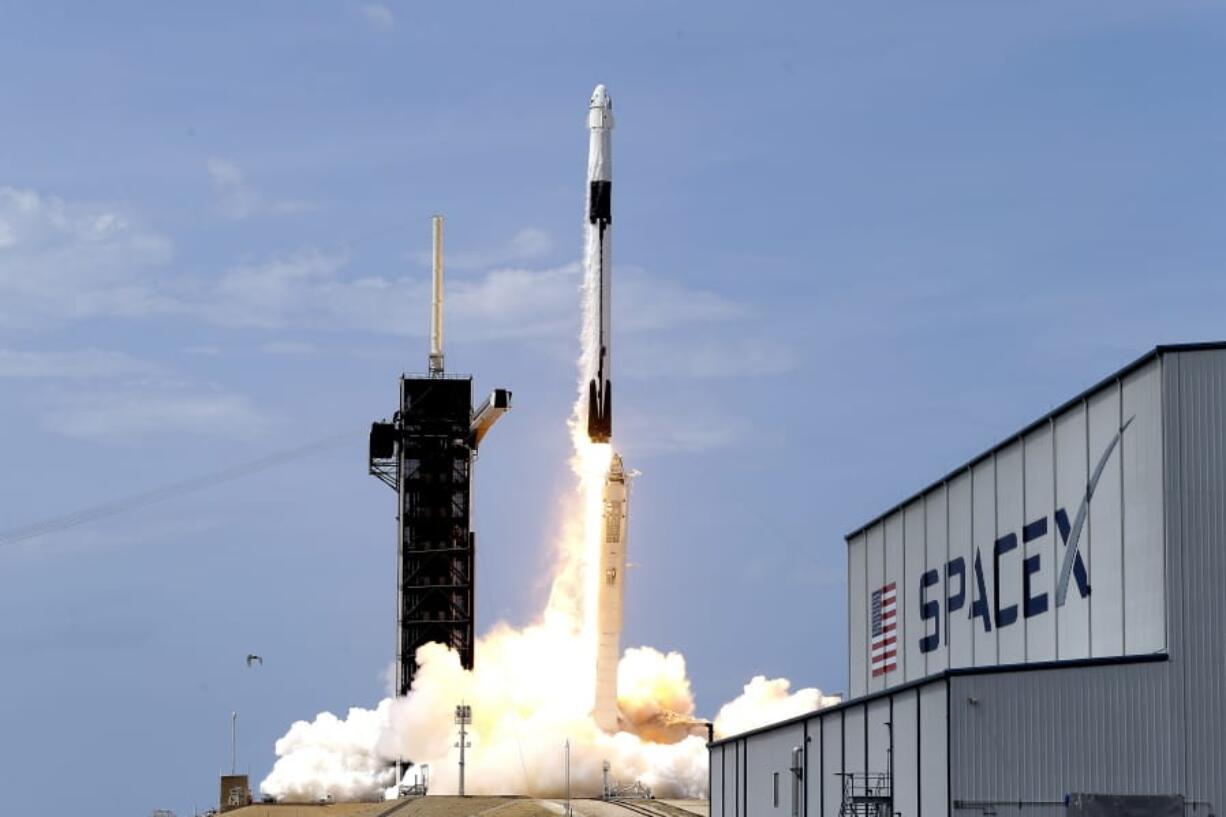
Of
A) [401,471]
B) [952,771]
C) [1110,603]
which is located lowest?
[952,771]

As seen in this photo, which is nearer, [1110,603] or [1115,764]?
[1115,764]

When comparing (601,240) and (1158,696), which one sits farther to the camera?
(601,240)

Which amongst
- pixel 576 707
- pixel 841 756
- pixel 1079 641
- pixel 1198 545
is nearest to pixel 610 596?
pixel 576 707

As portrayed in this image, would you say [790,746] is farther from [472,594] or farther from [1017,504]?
[472,594]

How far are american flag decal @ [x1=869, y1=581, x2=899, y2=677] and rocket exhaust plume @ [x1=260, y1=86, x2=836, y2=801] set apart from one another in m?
24.8

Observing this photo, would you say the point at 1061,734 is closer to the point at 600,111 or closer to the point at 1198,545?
the point at 1198,545

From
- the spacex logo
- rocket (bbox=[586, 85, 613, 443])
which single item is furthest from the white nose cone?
the spacex logo

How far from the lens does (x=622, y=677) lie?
387ft

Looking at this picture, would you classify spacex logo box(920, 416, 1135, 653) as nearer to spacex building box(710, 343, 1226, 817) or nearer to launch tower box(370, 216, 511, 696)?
spacex building box(710, 343, 1226, 817)

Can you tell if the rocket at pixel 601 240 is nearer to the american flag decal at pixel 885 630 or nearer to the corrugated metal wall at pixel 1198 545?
the american flag decal at pixel 885 630

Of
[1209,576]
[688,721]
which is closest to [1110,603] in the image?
[1209,576]

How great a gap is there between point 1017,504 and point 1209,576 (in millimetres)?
12361

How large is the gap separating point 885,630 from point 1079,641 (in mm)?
20717

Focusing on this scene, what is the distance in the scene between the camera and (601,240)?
103312mm
